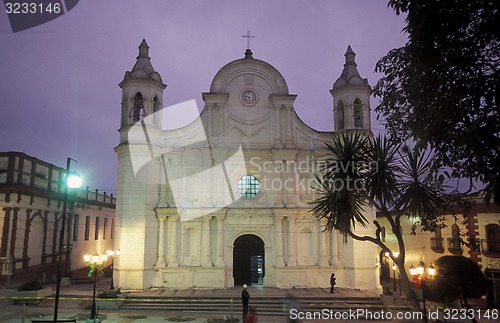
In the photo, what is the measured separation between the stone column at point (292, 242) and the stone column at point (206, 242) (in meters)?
5.05

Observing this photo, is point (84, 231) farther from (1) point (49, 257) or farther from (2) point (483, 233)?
(2) point (483, 233)

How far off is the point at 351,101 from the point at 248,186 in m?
9.02

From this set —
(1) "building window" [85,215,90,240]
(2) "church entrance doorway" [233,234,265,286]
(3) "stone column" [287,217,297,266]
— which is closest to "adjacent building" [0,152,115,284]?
(1) "building window" [85,215,90,240]

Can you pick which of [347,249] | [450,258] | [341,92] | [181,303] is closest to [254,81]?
[341,92]

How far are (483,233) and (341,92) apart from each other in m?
13.2

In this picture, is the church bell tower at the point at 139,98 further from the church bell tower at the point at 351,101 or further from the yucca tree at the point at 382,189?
the yucca tree at the point at 382,189

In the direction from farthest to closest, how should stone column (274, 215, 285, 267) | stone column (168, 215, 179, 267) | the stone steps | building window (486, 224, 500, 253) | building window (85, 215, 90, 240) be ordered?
building window (85, 215, 90, 240), building window (486, 224, 500, 253), stone column (274, 215, 285, 267), stone column (168, 215, 179, 267), the stone steps

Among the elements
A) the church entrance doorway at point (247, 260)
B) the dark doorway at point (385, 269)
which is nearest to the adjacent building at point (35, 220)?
the church entrance doorway at point (247, 260)

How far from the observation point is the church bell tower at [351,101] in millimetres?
28609

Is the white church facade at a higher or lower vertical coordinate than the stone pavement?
higher

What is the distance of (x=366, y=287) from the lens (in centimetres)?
2633

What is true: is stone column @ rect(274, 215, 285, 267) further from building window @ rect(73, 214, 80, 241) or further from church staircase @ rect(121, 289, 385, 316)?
building window @ rect(73, 214, 80, 241)

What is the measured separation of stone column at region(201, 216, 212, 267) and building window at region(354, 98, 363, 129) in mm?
11812

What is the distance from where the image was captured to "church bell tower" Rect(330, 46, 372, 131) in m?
28.6
